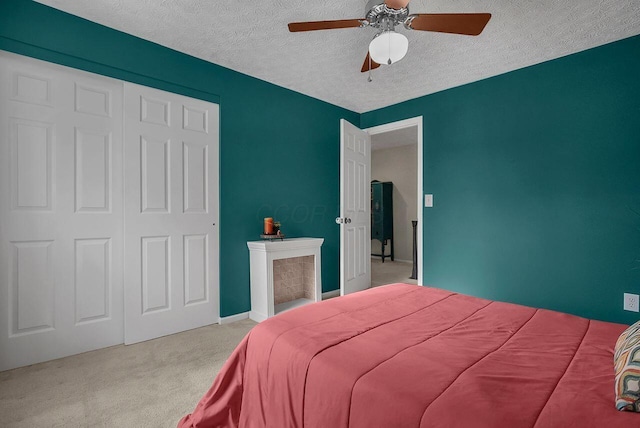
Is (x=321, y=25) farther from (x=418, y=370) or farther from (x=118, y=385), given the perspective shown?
(x=118, y=385)

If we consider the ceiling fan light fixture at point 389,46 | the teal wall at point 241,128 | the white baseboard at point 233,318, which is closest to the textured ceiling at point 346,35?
the teal wall at point 241,128

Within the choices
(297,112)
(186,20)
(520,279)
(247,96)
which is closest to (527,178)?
(520,279)

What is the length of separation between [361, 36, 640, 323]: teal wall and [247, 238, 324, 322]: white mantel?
142 centimetres

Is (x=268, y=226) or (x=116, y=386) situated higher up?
(x=268, y=226)

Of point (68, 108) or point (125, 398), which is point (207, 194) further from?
point (125, 398)

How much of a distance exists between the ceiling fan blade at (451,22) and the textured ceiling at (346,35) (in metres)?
0.39

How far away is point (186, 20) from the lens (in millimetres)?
2305

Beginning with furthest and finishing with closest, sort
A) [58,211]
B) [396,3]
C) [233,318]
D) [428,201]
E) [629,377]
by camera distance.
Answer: [428,201] < [233,318] < [58,211] < [396,3] < [629,377]

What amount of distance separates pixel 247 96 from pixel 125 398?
8.95 feet

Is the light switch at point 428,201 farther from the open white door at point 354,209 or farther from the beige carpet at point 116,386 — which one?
the beige carpet at point 116,386

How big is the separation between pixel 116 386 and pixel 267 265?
4.69 feet

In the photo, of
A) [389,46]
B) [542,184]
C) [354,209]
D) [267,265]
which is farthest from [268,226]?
[542,184]

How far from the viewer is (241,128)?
3.18 m

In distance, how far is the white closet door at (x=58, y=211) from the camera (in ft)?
6.93
